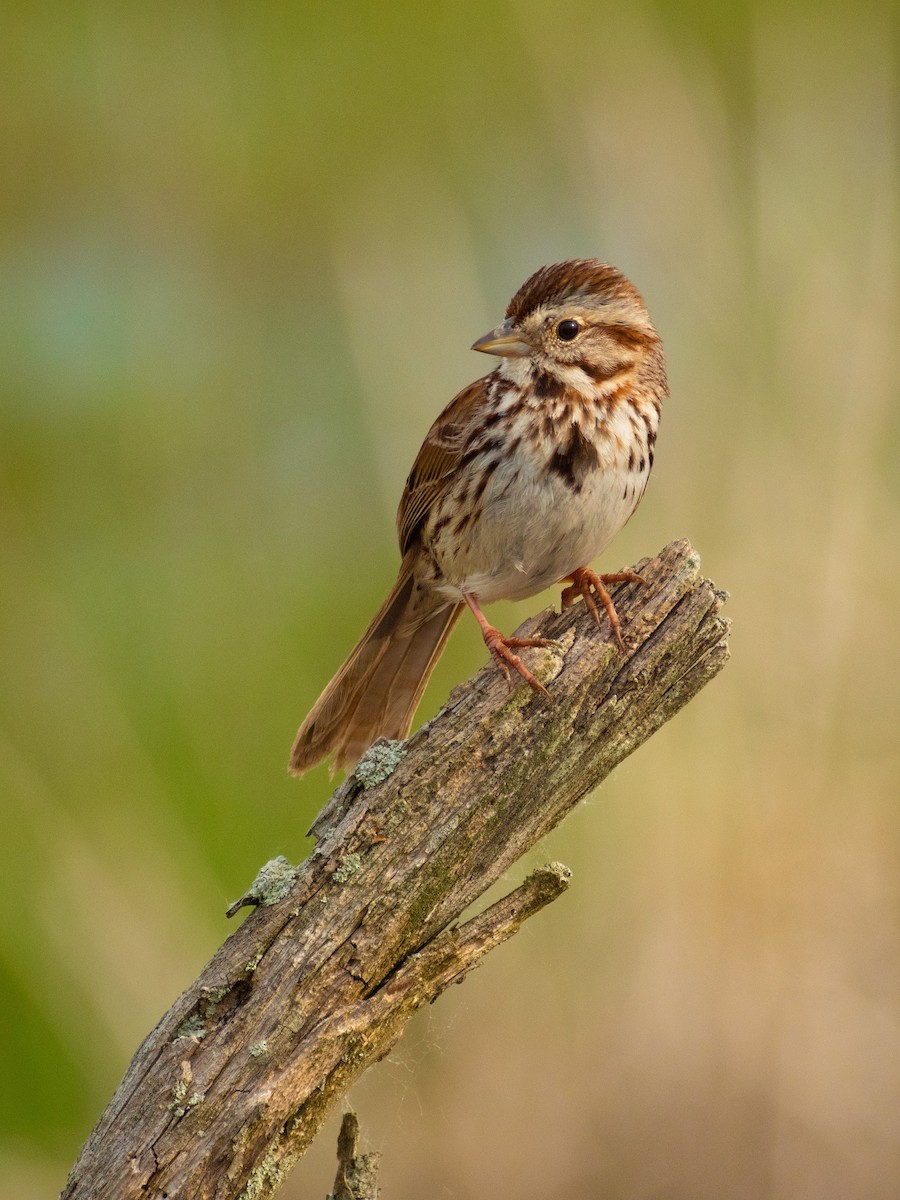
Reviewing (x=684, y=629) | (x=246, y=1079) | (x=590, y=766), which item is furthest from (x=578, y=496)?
(x=246, y=1079)

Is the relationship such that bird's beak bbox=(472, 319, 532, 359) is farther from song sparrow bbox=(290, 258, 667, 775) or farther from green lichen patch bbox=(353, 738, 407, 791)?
green lichen patch bbox=(353, 738, 407, 791)

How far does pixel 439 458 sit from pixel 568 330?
1.29ft

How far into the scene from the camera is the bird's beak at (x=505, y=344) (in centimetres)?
266

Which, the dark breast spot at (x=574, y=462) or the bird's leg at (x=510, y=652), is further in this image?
the dark breast spot at (x=574, y=462)

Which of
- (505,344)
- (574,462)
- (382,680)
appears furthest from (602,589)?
(382,680)

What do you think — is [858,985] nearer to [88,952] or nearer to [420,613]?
[420,613]

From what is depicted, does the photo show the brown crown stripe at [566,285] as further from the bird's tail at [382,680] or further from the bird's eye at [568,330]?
the bird's tail at [382,680]

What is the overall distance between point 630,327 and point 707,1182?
2672 millimetres

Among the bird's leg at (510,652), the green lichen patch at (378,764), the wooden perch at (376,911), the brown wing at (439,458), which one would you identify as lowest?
the wooden perch at (376,911)

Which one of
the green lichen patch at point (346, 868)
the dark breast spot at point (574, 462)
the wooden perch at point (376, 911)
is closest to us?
the wooden perch at point (376, 911)

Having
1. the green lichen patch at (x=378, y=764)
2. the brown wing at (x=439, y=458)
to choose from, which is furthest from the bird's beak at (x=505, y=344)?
the green lichen patch at (x=378, y=764)

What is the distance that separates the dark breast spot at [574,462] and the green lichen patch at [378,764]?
0.76 m

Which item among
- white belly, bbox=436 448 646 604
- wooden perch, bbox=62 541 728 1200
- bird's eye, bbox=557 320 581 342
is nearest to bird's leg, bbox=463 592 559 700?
wooden perch, bbox=62 541 728 1200

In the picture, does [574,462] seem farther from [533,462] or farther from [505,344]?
[505,344]
